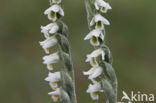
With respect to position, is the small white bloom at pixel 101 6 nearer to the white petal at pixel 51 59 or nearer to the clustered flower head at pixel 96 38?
the clustered flower head at pixel 96 38

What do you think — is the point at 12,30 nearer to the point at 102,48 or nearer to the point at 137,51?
the point at 137,51

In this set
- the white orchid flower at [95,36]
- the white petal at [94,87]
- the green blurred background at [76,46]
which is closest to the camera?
the white orchid flower at [95,36]

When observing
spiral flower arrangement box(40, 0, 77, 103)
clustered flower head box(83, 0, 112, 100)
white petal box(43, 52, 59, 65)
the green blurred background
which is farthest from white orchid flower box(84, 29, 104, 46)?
the green blurred background

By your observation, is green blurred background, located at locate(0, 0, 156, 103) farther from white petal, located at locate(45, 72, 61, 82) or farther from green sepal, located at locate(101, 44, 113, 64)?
green sepal, located at locate(101, 44, 113, 64)

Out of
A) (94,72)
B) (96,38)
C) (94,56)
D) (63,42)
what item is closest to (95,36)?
(96,38)

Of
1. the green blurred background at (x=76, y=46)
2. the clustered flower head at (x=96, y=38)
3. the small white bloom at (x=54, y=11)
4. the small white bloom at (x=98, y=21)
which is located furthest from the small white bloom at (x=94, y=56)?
the green blurred background at (x=76, y=46)

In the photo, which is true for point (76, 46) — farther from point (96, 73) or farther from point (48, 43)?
point (96, 73)
